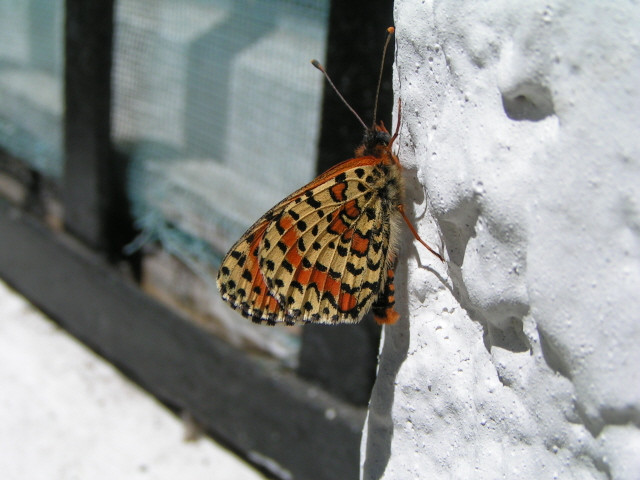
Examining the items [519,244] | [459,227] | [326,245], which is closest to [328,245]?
[326,245]

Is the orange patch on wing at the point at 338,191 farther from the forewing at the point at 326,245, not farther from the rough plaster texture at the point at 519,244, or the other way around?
the rough plaster texture at the point at 519,244

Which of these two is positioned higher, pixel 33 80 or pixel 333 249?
pixel 333 249

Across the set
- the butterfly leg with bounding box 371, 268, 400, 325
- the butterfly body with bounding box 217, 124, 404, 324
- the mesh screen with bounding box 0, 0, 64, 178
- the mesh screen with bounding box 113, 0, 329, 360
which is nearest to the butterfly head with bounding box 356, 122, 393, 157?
the butterfly body with bounding box 217, 124, 404, 324

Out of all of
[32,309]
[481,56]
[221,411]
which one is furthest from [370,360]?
[32,309]

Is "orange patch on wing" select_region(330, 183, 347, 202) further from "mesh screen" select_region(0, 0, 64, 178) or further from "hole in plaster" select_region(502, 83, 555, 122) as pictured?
"mesh screen" select_region(0, 0, 64, 178)

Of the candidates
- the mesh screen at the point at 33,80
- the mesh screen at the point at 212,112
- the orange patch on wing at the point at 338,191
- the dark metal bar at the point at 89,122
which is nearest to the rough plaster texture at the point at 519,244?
the orange patch on wing at the point at 338,191

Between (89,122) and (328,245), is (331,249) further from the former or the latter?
(89,122)

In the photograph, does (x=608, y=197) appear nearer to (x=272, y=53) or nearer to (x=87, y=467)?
(x=272, y=53)
